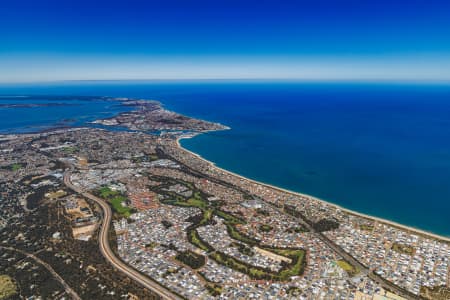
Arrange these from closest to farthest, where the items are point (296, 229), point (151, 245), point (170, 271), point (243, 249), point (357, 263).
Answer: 1. point (170, 271)
2. point (357, 263)
3. point (243, 249)
4. point (151, 245)
5. point (296, 229)

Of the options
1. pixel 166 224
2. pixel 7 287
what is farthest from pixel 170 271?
pixel 7 287

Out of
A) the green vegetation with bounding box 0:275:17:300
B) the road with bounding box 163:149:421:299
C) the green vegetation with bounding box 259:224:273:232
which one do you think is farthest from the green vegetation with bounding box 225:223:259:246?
the green vegetation with bounding box 0:275:17:300

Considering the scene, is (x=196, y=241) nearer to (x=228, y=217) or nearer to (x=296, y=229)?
(x=228, y=217)

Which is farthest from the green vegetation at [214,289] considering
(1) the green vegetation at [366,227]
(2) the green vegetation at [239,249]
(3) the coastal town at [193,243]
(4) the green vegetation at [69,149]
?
(4) the green vegetation at [69,149]

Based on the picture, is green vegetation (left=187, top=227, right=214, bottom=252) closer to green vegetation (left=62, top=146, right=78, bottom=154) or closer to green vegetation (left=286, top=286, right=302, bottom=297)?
green vegetation (left=286, top=286, right=302, bottom=297)

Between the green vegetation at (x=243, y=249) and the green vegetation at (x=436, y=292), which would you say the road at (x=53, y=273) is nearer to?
the green vegetation at (x=243, y=249)

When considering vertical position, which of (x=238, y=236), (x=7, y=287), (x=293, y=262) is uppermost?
(x=238, y=236)

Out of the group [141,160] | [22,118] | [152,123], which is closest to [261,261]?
Result: [141,160]
